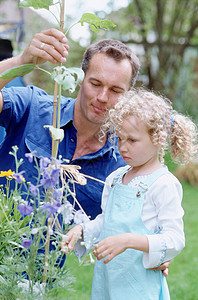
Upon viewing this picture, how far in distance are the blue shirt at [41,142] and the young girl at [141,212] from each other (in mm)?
602

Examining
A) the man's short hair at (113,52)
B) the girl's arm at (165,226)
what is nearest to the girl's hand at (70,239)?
the girl's arm at (165,226)

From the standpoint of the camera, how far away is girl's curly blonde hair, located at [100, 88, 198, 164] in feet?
5.07

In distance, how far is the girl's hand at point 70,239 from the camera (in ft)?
3.63

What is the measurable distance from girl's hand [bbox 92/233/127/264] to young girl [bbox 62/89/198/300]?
0.10 meters

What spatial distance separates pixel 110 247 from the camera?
1303mm

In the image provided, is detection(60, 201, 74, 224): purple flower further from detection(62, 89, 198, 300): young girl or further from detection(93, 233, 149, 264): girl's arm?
detection(62, 89, 198, 300): young girl

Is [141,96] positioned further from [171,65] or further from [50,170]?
[171,65]

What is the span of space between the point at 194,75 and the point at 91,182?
29.4ft

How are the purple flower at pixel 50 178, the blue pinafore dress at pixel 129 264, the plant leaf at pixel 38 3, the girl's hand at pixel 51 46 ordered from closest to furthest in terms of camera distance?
the purple flower at pixel 50 178, the plant leaf at pixel 38 3, the girl's hand at pixel 51 46, the blue pinafore dress at pixel 129 264

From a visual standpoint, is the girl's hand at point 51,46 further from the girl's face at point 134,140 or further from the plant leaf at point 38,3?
the girl's face at point 134,140

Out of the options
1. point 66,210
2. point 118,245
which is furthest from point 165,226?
point 66,210

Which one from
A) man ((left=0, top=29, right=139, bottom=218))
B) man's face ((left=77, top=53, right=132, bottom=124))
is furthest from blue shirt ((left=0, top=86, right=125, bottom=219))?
man's face ((left=77, top=53, right=132, bottom=124))

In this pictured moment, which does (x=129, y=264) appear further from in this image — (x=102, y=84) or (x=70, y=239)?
(x=102, y=84)

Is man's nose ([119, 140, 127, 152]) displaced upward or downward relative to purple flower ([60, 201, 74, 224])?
upward
